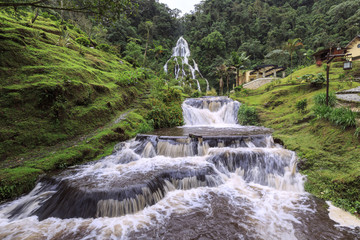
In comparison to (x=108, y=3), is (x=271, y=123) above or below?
below

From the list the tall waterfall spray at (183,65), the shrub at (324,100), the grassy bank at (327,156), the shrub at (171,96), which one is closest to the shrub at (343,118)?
the grassy bank at (327,156)

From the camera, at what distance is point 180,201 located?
4.96 meters

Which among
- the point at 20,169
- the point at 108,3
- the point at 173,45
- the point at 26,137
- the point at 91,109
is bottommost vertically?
the point at 20,169

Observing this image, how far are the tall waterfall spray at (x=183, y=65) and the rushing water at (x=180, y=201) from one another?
32.6m

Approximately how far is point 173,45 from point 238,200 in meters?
55.9

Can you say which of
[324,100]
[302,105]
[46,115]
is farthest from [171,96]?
[324,100]

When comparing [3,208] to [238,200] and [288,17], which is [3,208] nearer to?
[238,200]

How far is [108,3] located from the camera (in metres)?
5.72

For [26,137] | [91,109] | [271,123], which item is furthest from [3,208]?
[271,123]

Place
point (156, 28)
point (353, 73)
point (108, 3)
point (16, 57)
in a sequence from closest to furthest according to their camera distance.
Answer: point (108, 3), point (16, 57), point (353, 73), point (156, 28)

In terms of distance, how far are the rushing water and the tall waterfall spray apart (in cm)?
3262

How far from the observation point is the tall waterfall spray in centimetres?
4042

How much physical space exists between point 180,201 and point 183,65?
41.3 metres

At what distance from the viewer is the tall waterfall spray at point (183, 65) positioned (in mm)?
40419
